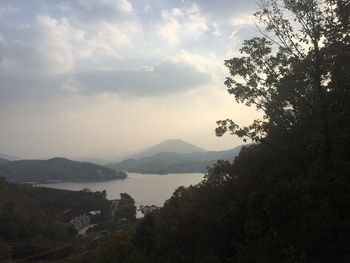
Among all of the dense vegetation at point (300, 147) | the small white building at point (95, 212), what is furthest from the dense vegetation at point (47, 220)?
the dense vegetation at point (300, 147)

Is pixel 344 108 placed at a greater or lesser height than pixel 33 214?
greater

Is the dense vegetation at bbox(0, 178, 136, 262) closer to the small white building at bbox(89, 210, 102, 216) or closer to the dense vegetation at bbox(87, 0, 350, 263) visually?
the small white building at bbox(89, 210, 102, 216)

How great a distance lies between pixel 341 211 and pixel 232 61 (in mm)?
6012

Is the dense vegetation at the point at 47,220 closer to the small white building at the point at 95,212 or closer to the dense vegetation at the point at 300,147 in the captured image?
the small white building at the point at 95,212

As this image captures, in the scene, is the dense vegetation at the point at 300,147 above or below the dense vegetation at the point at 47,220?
above

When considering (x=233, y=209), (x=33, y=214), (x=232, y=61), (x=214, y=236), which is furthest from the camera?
(x=33, y=214)

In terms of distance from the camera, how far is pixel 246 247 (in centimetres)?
1308

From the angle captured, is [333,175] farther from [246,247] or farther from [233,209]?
[233,209]

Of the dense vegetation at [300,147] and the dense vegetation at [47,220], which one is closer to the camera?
the dense vegetation at [300,147]

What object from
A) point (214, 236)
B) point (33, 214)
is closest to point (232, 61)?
point (214, 236)

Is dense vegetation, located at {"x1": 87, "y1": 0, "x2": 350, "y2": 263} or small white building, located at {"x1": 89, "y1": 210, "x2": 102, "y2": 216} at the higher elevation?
dense vegetation, located at {"x1": 87, "y1": 0, "x2": 350, "y2": 263}

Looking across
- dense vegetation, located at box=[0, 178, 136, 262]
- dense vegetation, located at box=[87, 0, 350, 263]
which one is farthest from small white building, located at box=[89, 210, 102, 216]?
dense vegetation, located at box=[87, 0, 350, 263]

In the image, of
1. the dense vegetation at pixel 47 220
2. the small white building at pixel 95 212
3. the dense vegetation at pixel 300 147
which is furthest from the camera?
the small white building at pixel 95 212

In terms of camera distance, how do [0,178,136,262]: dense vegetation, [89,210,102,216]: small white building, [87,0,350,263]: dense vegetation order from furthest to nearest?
[89,210,102,216]: small white building → [0,178,136,262]: dense vegetation → [87,0,350,263]: dense vegetation
